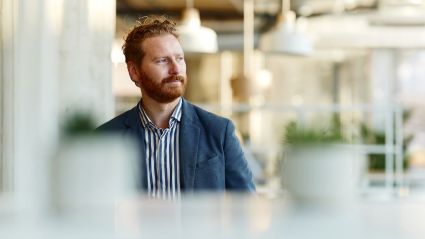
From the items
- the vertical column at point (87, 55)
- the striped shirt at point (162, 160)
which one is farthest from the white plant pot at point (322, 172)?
the vertical column at point (87, 55)

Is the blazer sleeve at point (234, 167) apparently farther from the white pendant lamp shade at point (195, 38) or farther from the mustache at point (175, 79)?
the white pendant lamp shade at point (195, 38)

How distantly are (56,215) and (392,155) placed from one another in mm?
5467

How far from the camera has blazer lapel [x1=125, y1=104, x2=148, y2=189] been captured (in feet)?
5.03

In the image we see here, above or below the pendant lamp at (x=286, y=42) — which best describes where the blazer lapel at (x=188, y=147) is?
below

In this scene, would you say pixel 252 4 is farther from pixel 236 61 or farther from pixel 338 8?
pixel 236 61

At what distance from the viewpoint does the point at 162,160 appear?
5.11 ft

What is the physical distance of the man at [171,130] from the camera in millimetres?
1546

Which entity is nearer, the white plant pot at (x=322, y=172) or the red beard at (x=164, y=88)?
the white plant pot at (x=322, y=172)

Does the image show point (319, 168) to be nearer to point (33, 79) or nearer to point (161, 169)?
point (161, 169)

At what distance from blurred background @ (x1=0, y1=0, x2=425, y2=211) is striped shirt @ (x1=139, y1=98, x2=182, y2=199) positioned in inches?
6.2

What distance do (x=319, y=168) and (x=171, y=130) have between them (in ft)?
1.90

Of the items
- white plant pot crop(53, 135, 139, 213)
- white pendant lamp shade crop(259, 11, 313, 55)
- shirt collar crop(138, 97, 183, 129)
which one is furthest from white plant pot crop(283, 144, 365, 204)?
white pendant lamp shade crop(259, 11, 313, 55)

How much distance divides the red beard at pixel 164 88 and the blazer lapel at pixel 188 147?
0.05 metres

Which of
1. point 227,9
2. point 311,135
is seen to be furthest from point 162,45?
point 227,9
